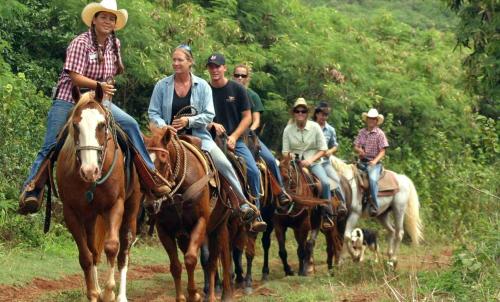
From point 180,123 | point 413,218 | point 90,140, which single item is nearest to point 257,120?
point 180,123

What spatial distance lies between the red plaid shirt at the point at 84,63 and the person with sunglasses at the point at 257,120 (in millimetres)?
3638

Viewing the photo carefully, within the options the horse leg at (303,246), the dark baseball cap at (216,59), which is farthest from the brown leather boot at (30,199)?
the horse leg at (303,246)

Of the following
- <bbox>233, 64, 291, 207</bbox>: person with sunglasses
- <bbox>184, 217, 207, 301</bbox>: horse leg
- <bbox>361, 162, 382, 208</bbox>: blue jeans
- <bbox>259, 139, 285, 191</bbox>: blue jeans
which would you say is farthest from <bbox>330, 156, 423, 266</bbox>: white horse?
Answer: <bbox>184, 217, 207, 301</bbox>: horse leg

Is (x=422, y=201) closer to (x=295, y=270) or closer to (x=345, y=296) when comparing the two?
(x=295, y=270)

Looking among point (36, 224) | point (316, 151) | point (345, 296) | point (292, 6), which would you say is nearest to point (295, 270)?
point (316, 151)

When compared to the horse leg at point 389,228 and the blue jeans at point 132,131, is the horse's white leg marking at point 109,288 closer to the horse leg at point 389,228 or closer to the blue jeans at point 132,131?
the blue jeans at point 132,131

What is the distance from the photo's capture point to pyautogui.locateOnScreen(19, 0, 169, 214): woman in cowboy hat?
28.5ft

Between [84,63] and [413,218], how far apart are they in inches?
434

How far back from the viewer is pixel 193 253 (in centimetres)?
917

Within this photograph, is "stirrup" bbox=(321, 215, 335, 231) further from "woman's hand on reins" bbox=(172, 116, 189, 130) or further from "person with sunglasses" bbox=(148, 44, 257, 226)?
"woman's hand on reins" bbox=(172, 116, 189, 130)

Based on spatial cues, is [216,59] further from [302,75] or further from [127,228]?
[302,75]

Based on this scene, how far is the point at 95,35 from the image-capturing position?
8914mm

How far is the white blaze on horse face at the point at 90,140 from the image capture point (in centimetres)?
772

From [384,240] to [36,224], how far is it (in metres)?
9.42
